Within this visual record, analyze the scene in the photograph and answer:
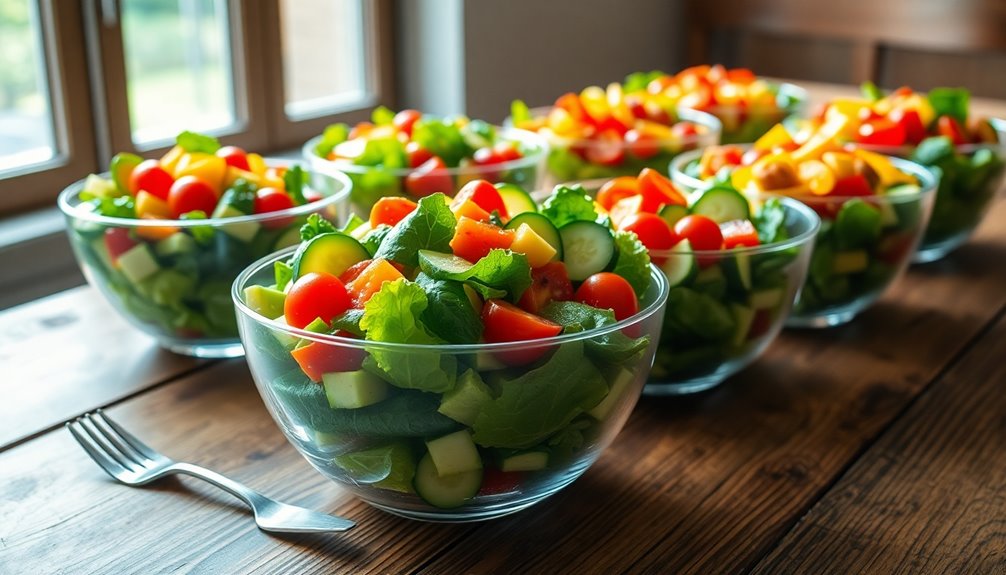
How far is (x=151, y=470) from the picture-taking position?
0.95 meters

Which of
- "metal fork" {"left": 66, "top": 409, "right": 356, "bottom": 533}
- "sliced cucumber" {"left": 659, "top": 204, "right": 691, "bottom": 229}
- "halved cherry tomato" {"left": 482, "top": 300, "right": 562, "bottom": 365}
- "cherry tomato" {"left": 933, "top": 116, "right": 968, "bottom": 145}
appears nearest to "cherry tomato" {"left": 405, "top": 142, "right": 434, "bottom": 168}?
"sliced cucumber" {"left": 659, "top": 204, "right": 691, "bottom": 229}

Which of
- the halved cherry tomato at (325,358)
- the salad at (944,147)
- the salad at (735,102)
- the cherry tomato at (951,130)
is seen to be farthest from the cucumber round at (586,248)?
the salad at (735,102)

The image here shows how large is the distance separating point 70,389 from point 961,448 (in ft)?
2.93

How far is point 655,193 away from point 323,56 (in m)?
2.03

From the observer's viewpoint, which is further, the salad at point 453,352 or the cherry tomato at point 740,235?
the cherry tomato at point 740,235

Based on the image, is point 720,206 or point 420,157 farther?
point 420,157

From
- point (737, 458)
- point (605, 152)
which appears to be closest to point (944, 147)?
point (605, 152)

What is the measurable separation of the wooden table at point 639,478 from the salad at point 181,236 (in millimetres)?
55

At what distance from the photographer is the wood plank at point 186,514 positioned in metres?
0.82

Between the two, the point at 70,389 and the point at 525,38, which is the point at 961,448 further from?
the point at 525,38

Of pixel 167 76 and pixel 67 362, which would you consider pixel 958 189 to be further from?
pixel 167 76

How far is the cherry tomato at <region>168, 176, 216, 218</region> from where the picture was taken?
115 centimetres

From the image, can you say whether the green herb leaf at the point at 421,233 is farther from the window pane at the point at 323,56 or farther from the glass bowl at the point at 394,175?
the window pane at the point at 323,56

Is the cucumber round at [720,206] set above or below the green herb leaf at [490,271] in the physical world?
below
